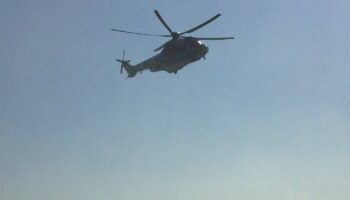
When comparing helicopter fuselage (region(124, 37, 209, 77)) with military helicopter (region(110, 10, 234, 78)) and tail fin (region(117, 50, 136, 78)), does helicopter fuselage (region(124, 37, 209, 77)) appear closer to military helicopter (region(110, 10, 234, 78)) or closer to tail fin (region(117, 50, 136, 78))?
military helicopter (region(110, 10, 234, 78))

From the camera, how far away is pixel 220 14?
4462 centimetres

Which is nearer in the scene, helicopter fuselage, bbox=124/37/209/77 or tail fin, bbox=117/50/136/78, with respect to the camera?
helicopter fuselage, bbox=124/37/209/77

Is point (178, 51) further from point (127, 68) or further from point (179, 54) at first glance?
point (127, 68)

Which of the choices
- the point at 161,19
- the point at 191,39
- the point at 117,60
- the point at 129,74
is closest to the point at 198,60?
the point at 191,39

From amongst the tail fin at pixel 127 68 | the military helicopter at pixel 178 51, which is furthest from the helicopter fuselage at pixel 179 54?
the tail fin at pixel 127 68

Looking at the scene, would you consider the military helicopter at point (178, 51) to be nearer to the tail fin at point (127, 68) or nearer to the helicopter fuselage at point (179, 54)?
the helicopter fuselage at point (179, 54)

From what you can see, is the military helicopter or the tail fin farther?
the tail fin

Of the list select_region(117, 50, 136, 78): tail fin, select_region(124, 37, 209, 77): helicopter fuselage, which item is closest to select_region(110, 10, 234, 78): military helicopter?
select_region(124, 37, 209, 77): helicopter fuselage

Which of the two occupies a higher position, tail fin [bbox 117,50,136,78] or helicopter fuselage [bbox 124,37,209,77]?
tail fin [bbox 117,50,136,78]

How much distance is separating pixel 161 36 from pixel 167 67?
3.17 m

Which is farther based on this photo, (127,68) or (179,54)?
(127,68)

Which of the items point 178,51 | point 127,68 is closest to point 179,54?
point 178,51

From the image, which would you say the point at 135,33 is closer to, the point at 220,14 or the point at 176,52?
the point at 176,52

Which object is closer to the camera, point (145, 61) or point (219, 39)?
point (219, 39)
